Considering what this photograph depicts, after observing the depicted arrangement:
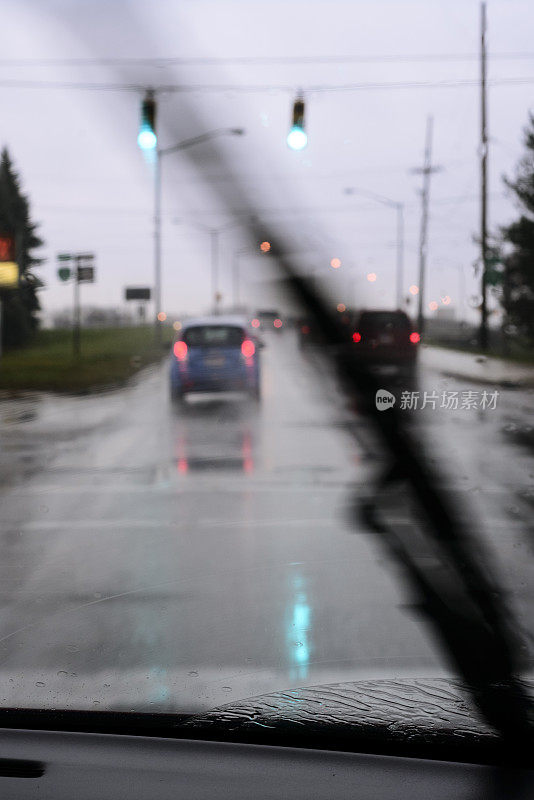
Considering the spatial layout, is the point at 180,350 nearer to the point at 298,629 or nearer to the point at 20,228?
the point at 298,629

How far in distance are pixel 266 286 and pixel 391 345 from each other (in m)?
1.31

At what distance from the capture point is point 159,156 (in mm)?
1620

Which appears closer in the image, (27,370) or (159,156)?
(159,156)

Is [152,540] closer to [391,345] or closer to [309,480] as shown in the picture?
[309,480]

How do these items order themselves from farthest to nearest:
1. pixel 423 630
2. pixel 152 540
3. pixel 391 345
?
1. pixel 152 540
2. pixel 423 630
3. pixel 391 345

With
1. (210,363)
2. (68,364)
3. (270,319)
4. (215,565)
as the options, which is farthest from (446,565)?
(68,364)

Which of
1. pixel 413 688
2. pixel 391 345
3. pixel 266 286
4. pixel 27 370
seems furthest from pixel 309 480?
pixel 27 370

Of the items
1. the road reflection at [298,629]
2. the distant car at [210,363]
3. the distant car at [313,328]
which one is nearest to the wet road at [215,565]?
the road reflection at [298,629]

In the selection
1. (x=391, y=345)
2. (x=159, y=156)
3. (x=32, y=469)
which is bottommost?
(x=32, y=469)

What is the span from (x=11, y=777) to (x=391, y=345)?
5.63 feet

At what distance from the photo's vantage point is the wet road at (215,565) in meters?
4.41

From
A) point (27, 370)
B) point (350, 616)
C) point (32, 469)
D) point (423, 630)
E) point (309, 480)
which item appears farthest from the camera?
→ point (27, 370)

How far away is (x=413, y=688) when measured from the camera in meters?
4.16

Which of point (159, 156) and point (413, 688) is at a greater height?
point (159, 156)
